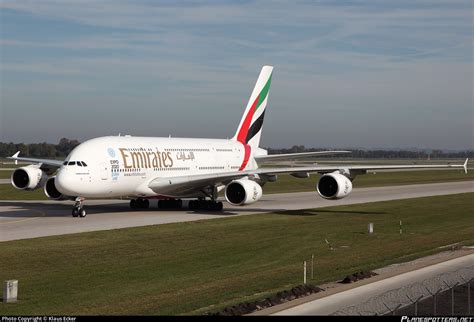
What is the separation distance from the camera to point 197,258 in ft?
87.7

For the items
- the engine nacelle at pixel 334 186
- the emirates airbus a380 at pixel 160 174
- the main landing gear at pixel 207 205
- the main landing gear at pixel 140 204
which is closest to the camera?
the emirates airbus a380 at pixel 160 174

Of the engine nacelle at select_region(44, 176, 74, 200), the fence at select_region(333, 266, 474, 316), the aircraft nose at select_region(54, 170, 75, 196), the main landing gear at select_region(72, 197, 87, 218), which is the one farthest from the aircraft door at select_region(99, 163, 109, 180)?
the fence at select_region(333, 266, 474, 316)

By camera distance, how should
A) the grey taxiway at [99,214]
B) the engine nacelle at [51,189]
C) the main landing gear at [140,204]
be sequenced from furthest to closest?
the main landing gear at [140,204] < the engine nacelle at [51,189] < the grey taxiway at [99,214]

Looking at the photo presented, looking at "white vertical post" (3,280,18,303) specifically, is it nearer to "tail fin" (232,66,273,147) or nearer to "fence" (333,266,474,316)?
"fence" (333,266,474,316)

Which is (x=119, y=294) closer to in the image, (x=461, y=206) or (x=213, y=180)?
(x=213, y=180)

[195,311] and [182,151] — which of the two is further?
[182,151]

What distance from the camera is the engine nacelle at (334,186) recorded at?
4222 cm

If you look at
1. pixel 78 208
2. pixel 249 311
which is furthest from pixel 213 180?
pixel 249 311

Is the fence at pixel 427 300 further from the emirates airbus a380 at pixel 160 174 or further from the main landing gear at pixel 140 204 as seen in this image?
the main landing gear at pixel 140 204

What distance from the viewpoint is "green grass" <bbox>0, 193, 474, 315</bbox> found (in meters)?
19.5

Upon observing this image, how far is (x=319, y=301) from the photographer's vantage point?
18.5m

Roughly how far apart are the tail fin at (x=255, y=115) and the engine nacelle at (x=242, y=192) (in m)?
13.6

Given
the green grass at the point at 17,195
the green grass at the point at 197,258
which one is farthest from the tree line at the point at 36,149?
the green grass at the point at 197,258

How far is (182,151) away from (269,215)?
26.3 feet
